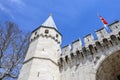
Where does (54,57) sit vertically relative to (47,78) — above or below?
above

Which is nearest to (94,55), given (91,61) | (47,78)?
(91,61)

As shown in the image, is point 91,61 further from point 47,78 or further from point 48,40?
point 48,40

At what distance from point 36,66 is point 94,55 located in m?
3.54

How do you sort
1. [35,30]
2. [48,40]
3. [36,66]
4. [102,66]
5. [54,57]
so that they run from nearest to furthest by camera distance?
[102,66] → [36,66] → [54,57] → [48,40] → [35,30]

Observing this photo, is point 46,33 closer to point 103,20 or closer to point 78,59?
point 78,59

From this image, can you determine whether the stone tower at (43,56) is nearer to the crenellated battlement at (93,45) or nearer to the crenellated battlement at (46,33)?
the crenellated battlement at (46,33)

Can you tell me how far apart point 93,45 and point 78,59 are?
1.27 metres

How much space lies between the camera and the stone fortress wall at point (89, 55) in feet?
27.7

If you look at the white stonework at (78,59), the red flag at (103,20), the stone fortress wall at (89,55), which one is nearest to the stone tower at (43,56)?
the white stonework at (78,59)

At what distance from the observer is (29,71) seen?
8.93 m

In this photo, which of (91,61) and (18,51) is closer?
(91,61)

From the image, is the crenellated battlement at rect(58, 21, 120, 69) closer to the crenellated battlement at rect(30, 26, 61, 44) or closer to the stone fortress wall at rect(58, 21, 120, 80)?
the stone fortress wall at rect(58, 21, 120, 80)

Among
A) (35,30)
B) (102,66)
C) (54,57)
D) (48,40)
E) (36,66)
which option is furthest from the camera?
(35,30)

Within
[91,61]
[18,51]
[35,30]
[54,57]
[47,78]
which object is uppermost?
[35,30]
